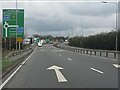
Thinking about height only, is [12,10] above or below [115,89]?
above

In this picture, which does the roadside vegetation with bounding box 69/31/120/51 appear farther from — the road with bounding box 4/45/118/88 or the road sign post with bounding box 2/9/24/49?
the road with bounding box 4/45/118/88

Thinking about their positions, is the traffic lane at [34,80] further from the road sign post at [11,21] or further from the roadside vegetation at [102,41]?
the roadside vegetation at [102,41]

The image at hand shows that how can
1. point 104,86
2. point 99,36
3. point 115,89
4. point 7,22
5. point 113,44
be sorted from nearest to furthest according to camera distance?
point 115,89, point 104,86, point 7,22, point 113,44, point 99,36

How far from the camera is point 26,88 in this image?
41.3 feet

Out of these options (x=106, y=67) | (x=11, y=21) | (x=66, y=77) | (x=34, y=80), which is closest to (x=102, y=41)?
(x=11, y=21)

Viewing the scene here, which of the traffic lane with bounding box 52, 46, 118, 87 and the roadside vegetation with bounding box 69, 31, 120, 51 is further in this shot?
the roadside vegetation with bounding box 69, 31, 120, 51

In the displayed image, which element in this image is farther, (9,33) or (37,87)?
(9,33)

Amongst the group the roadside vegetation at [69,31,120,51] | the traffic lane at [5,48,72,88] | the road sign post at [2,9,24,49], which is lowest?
the traffic lane at [5,48,72,88]

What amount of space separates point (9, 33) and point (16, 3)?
15.3ft

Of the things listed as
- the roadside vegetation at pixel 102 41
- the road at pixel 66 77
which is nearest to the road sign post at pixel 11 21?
the road at pixel 66 77

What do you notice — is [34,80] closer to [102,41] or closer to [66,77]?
[66,77]

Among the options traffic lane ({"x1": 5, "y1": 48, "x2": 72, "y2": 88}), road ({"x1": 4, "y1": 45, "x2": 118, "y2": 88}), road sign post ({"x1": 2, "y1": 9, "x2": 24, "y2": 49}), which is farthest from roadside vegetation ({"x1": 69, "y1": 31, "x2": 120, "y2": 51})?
traffic lane ({"x1": 5, "y1": 48, "x2": 72, "y2": 88})

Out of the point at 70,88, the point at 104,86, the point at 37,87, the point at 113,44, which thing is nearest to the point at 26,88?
the point at 37,87

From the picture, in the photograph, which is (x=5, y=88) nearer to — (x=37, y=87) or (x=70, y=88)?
(x=37, y=87)
